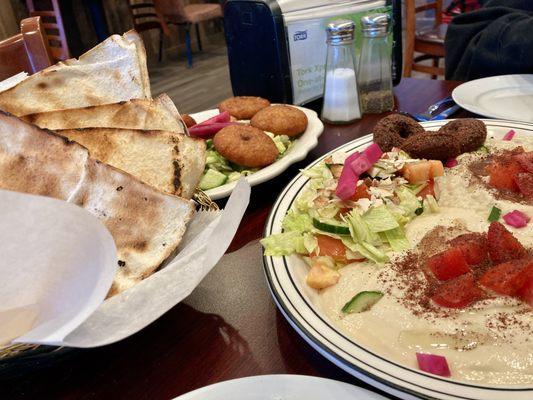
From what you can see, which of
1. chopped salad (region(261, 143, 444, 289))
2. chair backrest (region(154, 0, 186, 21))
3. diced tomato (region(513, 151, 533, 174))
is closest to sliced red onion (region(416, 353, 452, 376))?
chopped salad (region(261, 143, 444, 289))

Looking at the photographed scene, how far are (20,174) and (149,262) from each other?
1.02 feet

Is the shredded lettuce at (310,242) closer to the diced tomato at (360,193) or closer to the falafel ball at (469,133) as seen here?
the diced tomato at (360,193)

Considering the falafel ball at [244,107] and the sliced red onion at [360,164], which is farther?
the falafel ball at [244,107]

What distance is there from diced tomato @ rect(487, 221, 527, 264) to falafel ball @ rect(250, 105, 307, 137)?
863 mm

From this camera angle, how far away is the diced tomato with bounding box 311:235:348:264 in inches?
42.0

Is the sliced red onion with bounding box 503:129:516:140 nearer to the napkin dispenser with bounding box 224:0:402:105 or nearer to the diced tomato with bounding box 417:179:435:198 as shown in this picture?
the diced tomato with bounding box 417:179:435:198

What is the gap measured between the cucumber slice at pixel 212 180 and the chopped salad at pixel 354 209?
0.93ft

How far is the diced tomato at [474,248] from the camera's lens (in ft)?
3.12

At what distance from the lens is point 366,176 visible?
1276mm

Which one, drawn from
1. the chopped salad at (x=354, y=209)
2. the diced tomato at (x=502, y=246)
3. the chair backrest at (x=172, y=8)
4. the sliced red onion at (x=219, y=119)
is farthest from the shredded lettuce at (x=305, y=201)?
the chair backrest at (x=172, y=8)

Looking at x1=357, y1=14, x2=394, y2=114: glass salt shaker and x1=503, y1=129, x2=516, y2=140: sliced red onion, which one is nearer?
x1=503, y1=129, x2=516, y2=140: sliced red onion

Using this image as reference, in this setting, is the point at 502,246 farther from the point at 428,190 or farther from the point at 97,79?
the point at 97,79

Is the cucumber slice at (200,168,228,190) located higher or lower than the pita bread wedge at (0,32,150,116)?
lower

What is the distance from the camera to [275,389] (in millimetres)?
665
